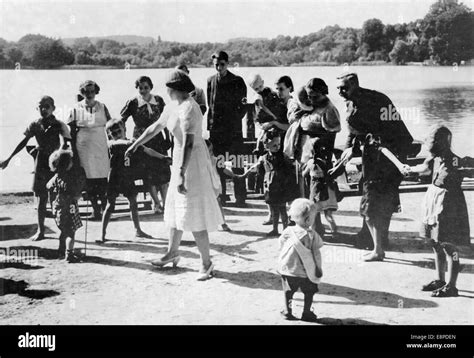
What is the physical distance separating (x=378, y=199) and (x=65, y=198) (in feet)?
12.1

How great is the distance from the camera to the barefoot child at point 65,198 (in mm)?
6824

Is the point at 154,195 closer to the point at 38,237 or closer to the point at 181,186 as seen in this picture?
the point at 38,237

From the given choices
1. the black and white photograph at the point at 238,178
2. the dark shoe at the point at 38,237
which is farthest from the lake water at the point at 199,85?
the dark shoe at the point at 38,237

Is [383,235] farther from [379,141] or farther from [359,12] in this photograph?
[359,12]

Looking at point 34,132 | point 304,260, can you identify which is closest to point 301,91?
point 304,260

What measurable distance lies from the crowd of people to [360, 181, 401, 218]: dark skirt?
12 mm

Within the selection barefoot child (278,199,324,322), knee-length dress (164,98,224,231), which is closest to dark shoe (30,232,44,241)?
knee-length dress (164,98,224,231)

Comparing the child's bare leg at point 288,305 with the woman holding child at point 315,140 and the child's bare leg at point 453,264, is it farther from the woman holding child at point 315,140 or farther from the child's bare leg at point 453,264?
the woman holding child at point 315,140

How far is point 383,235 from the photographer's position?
7.07 m

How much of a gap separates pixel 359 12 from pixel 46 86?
180 inches

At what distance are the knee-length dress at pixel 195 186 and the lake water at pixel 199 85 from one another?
241 centimetres

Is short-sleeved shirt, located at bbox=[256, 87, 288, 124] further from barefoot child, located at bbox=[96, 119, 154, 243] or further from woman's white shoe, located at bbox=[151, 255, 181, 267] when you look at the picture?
woman's white shoe, located at bbox=[151, 255, 181, 267]

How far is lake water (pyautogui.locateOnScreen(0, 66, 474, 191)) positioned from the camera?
332 inches

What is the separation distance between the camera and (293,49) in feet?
29.0
